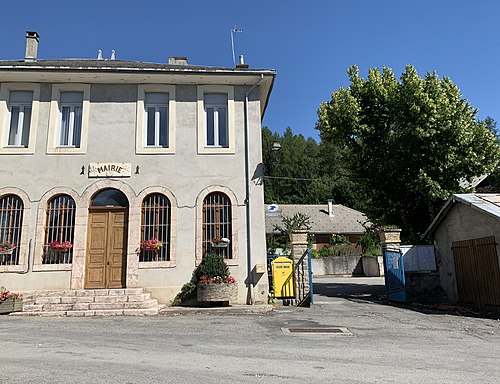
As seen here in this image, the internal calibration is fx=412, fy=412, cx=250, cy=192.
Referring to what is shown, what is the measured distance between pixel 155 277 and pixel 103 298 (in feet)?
5.16

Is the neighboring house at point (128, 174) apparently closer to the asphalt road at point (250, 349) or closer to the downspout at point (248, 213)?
the downspout at point (248, 213)

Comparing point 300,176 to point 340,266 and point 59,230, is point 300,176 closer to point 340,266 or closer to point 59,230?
point 340,266

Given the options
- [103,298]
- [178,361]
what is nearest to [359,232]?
[103,298]

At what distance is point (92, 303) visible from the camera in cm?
1079

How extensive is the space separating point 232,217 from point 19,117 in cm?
747

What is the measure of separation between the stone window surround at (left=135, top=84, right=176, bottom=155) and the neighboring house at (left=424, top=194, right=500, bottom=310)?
897 centimetres

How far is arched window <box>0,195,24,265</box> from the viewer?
12.0 metres

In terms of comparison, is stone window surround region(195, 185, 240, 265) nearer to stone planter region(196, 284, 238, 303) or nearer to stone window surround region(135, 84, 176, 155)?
stone planter region(196, 284, 238, 303)

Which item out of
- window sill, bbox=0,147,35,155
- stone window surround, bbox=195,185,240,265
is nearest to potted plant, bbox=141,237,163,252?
stone window surround, bbox=195,185,240,265

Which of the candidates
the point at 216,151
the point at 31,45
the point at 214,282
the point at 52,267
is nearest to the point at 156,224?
the point at 214,282

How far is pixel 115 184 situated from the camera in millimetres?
12570

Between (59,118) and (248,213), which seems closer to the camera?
(248,213)

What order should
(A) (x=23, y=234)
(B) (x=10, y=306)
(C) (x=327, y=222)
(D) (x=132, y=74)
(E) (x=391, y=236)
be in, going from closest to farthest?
(B) (x=10, y=306) → (A) (x=23, y=234) → (D) (x=132, y=74) → (E) (x=391, y=236) → (C) (x=327, y=222)

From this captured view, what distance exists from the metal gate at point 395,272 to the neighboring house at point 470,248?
5.01 ft
